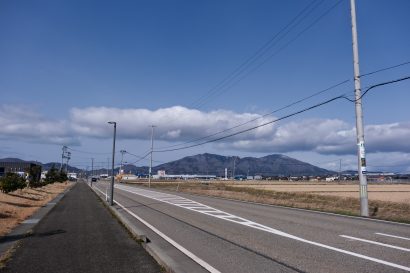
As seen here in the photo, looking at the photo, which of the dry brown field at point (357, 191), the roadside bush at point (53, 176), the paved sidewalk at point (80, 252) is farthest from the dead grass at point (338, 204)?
the roadside bush at point (53, 176)

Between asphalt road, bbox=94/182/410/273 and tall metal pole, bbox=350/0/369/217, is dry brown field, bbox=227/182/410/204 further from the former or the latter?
asphalt road, bbox=94/182/410/273

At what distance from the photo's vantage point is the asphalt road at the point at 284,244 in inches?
351

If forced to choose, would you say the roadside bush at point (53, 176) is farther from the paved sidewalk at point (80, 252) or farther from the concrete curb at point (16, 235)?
the paved sidewalk at point (80, 252)

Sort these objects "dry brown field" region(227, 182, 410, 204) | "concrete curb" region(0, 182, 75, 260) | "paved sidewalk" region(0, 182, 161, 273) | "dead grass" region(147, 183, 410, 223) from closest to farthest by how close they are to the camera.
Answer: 1. "paved sidewalk" region(0, 182, 161, 273)
2. "concrete curb" region(0, 182, 75, 260)
3. "dead grass" region(147, 183, 410, 223)
4. "dry brown field" region(227, 182, 410, 204)

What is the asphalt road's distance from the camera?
8906 mm

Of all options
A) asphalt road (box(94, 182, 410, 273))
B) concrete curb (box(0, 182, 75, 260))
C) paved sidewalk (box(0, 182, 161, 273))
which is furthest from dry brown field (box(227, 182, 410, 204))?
concrete curb (box(0, 182, 75, 260))

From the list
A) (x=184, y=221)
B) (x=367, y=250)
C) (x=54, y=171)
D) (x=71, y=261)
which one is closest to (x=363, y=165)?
(x=184, y=221)

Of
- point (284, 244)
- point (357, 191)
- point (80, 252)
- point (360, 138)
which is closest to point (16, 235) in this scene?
point (80, 252)

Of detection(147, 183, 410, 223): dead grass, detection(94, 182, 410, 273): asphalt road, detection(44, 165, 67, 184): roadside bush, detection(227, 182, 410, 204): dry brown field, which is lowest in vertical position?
detection(94, 182, 410, 273): asphalt road

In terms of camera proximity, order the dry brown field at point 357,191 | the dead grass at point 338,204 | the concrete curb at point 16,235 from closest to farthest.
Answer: the concrete curb at point 16,235 → the dead grass at point 338,204 → the dry brown field at point 357,191

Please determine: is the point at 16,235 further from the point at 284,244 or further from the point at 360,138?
the point at 360,138

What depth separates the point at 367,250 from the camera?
1044 cm

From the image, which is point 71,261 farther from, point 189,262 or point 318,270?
point 318,270

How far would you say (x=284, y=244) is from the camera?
11672 millimetres
